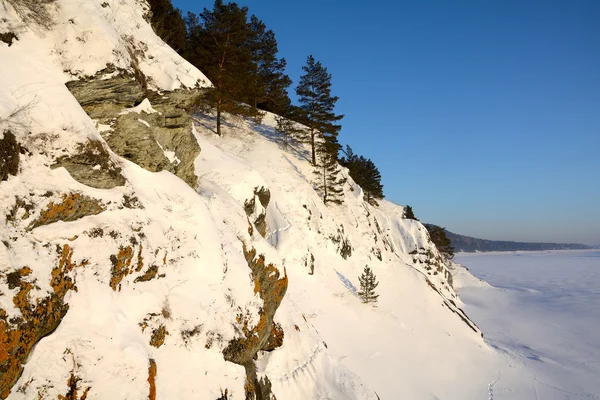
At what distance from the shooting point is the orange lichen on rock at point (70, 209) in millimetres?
4590

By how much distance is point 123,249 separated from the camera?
544 centimetres

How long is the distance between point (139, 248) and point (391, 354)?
12.8 metres

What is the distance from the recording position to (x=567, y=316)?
34312mm

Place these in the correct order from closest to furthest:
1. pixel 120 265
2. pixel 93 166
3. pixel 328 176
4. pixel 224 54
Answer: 1. pixel 120 265
2. pixel 93 166
3. pixel 224 54
4. pixel 328 176

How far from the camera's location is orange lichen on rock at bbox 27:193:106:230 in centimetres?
459

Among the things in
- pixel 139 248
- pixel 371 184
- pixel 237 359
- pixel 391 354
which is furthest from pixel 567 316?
pixel 139 248

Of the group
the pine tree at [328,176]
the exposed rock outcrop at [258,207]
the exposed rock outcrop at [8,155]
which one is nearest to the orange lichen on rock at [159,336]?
the exposed rock outcrop at [8,155]

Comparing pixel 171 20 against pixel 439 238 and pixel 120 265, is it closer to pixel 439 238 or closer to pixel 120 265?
pixel 120 265

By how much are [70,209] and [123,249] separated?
3.31 feet

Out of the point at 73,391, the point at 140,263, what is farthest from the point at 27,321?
the point at 140,263

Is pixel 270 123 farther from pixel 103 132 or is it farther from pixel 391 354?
pixel 103 132

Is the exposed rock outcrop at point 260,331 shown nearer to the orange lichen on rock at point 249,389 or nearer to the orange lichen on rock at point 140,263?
the orange lichen on rock at point 249,389

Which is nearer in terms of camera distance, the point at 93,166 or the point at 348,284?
the point at 93,166

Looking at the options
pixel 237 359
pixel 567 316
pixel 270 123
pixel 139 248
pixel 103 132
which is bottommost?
pixel 567 316
